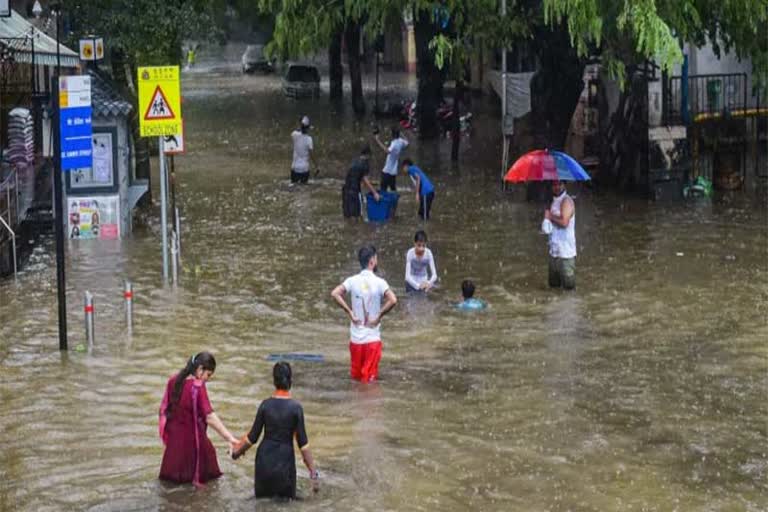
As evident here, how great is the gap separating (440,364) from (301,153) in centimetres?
1552

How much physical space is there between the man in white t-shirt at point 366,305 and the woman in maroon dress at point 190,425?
303 cm

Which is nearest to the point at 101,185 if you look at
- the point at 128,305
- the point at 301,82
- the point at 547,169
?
the point at 128,305

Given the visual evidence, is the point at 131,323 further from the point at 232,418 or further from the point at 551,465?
the point at 551,465

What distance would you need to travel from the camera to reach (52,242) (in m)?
25.4

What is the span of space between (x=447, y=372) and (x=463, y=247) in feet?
27.5

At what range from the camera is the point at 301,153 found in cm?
3222

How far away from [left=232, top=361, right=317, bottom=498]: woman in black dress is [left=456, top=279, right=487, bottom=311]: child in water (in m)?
8.03

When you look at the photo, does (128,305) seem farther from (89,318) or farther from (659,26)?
(659,26)

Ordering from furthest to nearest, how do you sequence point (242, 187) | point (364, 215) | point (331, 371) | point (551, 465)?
point (242, 187)
point (364, 215)
point (331, 371)
point (551, 465)

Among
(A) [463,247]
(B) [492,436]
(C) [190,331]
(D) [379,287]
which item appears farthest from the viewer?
(A) [463,247]

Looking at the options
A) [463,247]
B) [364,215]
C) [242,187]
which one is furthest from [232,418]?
[242,187]

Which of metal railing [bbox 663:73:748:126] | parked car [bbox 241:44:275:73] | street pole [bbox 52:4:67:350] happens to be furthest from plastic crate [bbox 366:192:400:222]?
parked car [bbox 241:44:275:73]

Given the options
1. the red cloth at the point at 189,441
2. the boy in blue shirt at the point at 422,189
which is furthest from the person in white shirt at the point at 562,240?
the red cloth at the point at 189,441

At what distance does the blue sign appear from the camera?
A: 1789 centimetres
